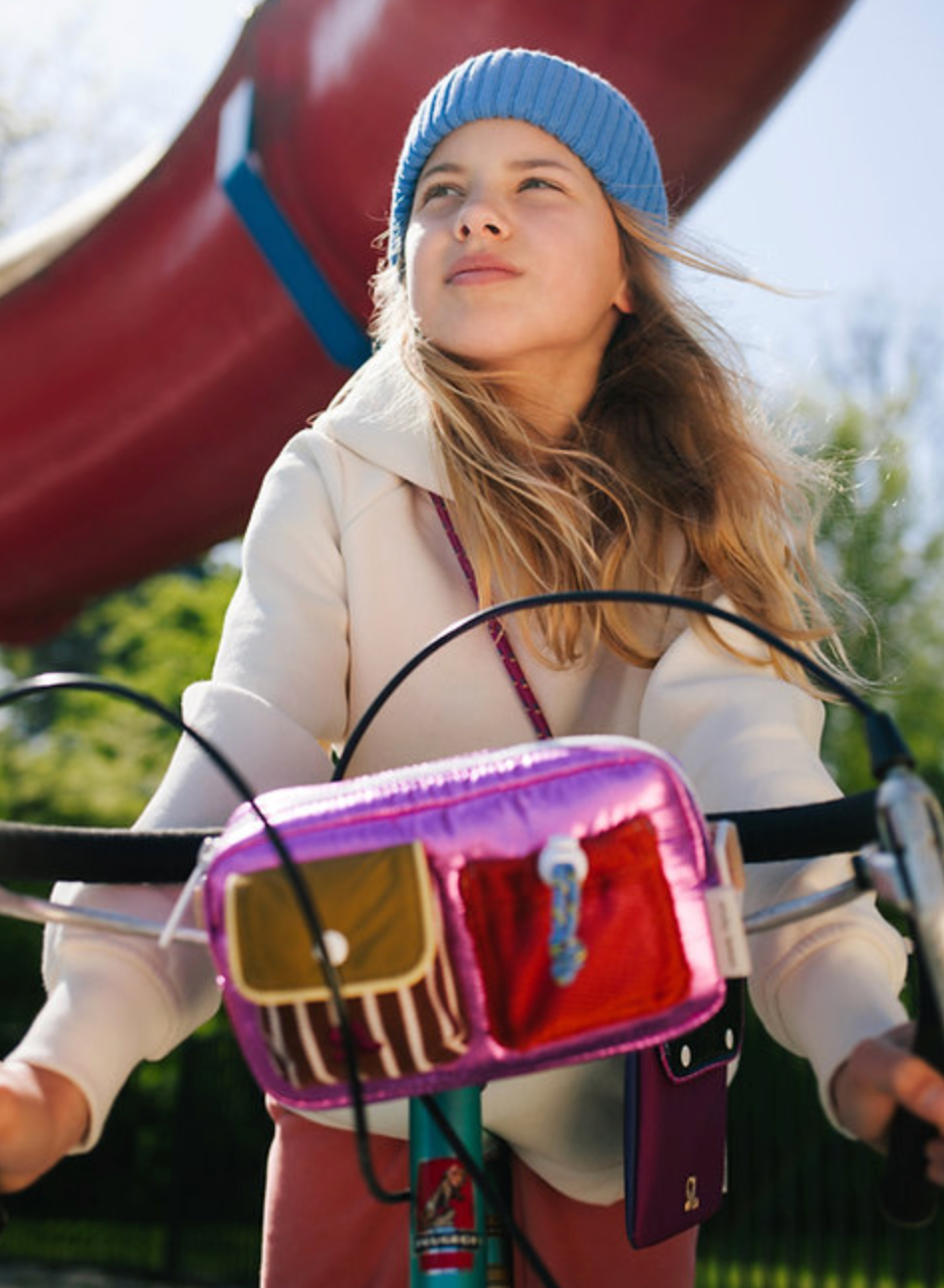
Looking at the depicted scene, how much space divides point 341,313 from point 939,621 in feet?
37.3

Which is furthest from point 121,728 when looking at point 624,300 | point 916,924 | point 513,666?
point 916,924

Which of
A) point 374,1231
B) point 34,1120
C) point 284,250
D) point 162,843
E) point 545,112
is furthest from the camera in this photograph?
point 284,250

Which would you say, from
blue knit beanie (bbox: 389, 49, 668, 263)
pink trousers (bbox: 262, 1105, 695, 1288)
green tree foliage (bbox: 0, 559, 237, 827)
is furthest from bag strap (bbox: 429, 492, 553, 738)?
green tree foliage (bbox: 0, 559, 237, 827)

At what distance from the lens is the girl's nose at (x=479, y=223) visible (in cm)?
175

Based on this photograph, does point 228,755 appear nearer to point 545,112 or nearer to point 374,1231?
point 374,1231

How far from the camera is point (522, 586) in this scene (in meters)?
1.68

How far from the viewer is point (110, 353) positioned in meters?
4.00

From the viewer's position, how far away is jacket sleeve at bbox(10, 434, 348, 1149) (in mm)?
1130

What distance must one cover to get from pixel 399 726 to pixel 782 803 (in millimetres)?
440

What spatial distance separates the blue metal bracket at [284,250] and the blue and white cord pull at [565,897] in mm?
2981

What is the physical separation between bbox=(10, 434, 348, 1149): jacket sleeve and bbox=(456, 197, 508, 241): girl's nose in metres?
0.30

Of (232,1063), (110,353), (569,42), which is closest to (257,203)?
(110,353)

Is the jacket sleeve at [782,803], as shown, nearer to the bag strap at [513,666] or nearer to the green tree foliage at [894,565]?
the bag strap at [513,666]

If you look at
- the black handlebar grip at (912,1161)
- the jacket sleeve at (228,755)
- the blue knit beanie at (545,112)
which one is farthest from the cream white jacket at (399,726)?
the blue knit beanie at (545,112)
